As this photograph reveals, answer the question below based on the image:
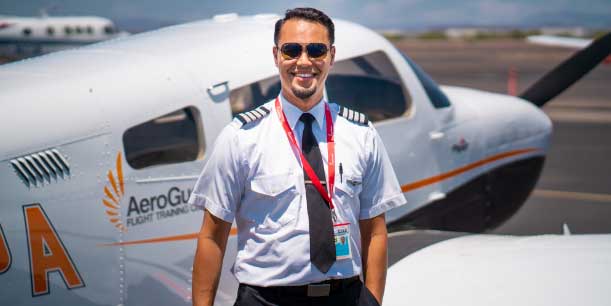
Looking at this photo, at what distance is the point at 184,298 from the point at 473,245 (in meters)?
1.94

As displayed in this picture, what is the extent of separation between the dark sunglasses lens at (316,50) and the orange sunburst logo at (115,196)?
1.90 metres

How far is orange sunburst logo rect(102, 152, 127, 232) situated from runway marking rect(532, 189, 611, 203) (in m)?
8.87

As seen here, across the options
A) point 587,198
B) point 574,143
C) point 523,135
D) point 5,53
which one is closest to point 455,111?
point 523,135

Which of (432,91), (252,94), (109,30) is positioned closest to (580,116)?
(432,91)

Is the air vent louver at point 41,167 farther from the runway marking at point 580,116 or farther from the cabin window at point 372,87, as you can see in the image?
the runway marking at point 580,116

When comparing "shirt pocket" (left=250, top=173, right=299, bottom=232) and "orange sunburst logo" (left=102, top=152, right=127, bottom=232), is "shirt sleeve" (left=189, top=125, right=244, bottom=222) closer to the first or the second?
"shirt pocket" (left=250, top=173, right=299, bottom=232)

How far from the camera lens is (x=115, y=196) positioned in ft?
15.8

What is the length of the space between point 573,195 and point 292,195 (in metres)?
9.91

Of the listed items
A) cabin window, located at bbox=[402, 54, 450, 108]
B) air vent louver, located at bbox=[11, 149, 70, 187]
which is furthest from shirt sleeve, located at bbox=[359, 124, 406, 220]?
cabin window, located at bbox=[402, 54, 450, 108]

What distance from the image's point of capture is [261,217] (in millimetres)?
3449

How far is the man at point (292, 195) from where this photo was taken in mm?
3379

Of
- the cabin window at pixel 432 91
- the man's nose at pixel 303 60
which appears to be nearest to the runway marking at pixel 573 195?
the cabin window at pixel 432 91

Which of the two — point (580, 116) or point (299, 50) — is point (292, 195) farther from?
point (580, 116)

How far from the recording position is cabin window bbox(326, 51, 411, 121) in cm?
685
